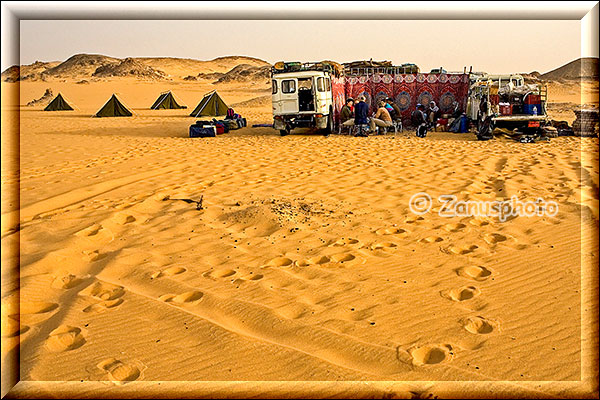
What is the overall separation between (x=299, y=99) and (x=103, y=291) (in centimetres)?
1277

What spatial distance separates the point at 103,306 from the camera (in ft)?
11.3

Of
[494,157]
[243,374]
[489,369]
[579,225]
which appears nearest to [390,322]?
[489,369]

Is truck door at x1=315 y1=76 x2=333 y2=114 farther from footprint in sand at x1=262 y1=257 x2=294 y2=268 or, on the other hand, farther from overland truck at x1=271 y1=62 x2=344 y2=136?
footprint in sand at x1=262 y1=257 x2=294 y2=268

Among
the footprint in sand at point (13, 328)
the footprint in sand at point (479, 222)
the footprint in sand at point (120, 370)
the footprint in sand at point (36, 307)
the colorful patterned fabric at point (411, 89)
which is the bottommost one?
the footprint in sand at point (120, 370)

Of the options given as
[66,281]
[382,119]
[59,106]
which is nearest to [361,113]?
[382,119]

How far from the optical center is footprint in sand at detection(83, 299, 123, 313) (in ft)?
11.1

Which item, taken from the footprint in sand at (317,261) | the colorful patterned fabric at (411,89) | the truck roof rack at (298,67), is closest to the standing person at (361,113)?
the truck roof rack at (298,67)

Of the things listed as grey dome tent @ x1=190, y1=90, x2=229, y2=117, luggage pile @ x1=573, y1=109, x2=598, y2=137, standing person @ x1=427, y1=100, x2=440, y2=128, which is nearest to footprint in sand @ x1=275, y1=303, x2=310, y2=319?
luggage pile @ x1=573, y1=109, x2=598, y2=137

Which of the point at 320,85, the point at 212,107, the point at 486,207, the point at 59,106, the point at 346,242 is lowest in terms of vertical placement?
the point at 346,242

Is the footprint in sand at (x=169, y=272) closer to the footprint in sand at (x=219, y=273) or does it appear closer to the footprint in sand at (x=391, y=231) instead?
the footprint in sand at (x=219, y=273)

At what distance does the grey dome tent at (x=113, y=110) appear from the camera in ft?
81.3

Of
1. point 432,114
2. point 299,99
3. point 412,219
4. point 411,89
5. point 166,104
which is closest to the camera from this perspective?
point 412,219

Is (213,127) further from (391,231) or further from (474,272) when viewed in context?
(474,272)

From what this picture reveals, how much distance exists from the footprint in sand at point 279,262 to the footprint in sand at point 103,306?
125cm
